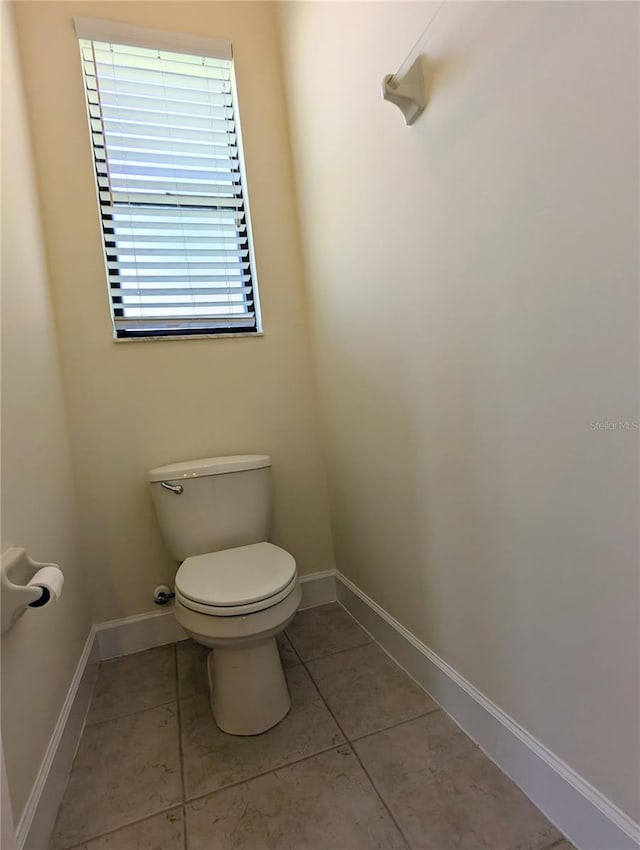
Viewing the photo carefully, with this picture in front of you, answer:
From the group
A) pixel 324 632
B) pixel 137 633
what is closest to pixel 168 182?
pixel 137 633

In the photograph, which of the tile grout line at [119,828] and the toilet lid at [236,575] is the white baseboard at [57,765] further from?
the toilet lid at [236,575]

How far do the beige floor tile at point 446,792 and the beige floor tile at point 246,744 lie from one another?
14 cm

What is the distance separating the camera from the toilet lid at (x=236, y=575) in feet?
3.83

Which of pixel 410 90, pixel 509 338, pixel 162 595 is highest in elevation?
pixel 410 90

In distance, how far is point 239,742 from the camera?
121 centimetres

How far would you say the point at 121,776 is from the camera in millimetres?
1124

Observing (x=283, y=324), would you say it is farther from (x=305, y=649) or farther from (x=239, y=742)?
(x=239, y=742)

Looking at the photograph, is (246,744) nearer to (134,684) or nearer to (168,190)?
(134,684)

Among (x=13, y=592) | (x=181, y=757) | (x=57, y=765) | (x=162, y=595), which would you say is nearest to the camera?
(x=13, y=592)

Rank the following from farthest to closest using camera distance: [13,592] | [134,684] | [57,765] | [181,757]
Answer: [134,684]
[181,757]
[57,765]
[13,592]

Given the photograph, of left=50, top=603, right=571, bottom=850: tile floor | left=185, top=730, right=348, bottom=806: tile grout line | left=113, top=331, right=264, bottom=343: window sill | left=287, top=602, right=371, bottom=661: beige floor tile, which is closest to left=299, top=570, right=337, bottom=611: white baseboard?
left=287, top=602, right=371, bottom=661: beige floor tile

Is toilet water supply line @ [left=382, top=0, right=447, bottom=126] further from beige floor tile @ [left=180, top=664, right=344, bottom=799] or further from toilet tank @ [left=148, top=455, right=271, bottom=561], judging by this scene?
beige floor tile @ [left=180, top=664, right=344, bottom=799]

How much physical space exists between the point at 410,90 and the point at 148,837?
1.79 metres

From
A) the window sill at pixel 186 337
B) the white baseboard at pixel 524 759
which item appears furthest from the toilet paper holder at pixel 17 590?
the white baseboard at pixel 524 759
